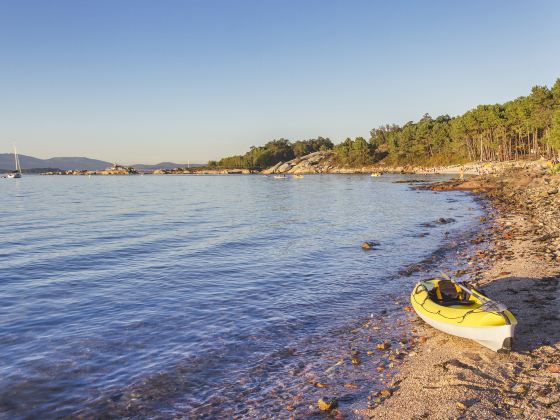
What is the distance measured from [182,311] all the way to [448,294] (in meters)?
10.6

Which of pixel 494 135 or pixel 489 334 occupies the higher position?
pixel 494 135

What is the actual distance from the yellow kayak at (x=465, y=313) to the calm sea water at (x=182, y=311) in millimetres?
2089

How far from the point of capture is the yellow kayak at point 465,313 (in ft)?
36.2

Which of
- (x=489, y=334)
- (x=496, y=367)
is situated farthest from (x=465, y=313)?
(x=496, y=367)

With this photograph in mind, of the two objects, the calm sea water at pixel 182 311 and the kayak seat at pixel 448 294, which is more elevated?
the kayak seat at pixel 448 294

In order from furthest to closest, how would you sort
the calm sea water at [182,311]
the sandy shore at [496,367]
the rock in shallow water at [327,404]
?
the calm sea water at [182,311] → the rock in shallow water at [327,404] → the sandy shore at [496,367]

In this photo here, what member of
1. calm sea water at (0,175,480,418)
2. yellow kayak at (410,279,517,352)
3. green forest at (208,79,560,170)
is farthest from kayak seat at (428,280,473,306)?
green forest at (208,79,560,170)

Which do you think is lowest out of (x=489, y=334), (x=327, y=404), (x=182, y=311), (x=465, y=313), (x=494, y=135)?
(x=182, y=311)

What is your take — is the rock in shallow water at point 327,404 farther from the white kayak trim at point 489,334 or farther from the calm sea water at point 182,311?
the white kayak trim at point 489,334

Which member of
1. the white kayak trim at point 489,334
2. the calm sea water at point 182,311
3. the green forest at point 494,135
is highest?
the green forest at point 494,135

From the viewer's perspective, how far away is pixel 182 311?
663 inches

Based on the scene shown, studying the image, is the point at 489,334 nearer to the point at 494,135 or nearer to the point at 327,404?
the point at 327,404

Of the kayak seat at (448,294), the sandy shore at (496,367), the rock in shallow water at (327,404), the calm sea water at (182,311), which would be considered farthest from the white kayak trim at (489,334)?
the rock in shallow water at (327,404)

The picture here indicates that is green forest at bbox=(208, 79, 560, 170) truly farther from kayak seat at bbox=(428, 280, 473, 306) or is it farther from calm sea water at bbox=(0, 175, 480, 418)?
kayak seat at bbox=(428, 280, 473, 306)
